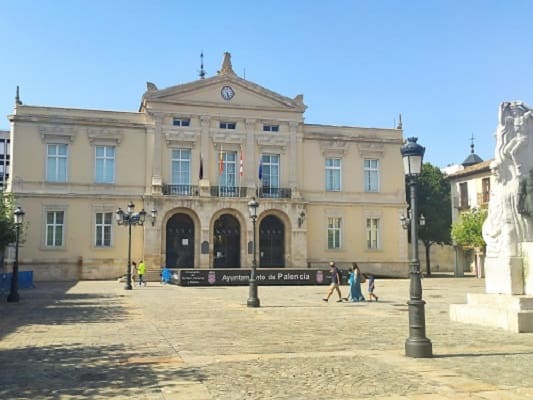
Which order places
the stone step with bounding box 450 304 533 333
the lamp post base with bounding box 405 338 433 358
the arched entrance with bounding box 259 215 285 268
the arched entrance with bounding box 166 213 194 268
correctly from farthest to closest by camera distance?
1. the arched entrance with bounding box 259 215 285 268
2. the arched entrance with bounding box 166 213 194 268
3. the stone step with bounding box 450 304 533 333
4. the lamp post base with bounding box 405 338 433 358

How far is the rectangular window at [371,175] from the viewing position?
162 ft

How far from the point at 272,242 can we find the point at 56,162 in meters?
17.3

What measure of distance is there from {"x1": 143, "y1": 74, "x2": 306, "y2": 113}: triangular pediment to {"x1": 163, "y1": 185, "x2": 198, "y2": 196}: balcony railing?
20.8 ft

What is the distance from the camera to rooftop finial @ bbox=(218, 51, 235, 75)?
46125 millimetres

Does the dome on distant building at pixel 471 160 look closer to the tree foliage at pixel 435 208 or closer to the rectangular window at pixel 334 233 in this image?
the tree foliage at pixel 435 208

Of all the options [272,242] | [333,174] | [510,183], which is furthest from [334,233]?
[510,183]

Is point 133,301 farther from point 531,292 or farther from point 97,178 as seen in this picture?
point 97,178

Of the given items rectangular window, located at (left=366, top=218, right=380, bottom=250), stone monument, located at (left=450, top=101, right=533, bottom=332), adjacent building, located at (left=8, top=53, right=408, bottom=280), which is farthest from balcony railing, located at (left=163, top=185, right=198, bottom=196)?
stone monument, located at (left=450, top=101, right=533, bottom=332)

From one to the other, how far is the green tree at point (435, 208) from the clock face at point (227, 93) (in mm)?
24240

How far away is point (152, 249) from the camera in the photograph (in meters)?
43.0

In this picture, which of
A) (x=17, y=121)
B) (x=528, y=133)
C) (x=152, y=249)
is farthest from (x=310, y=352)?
(x=17, y=121)

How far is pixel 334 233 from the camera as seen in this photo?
48.0 meters

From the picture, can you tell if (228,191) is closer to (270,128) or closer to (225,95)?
(270,128)

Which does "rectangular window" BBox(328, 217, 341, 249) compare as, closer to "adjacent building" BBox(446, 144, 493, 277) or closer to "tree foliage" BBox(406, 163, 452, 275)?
"adjacent building" BBox(446, 144, 493, 277)
